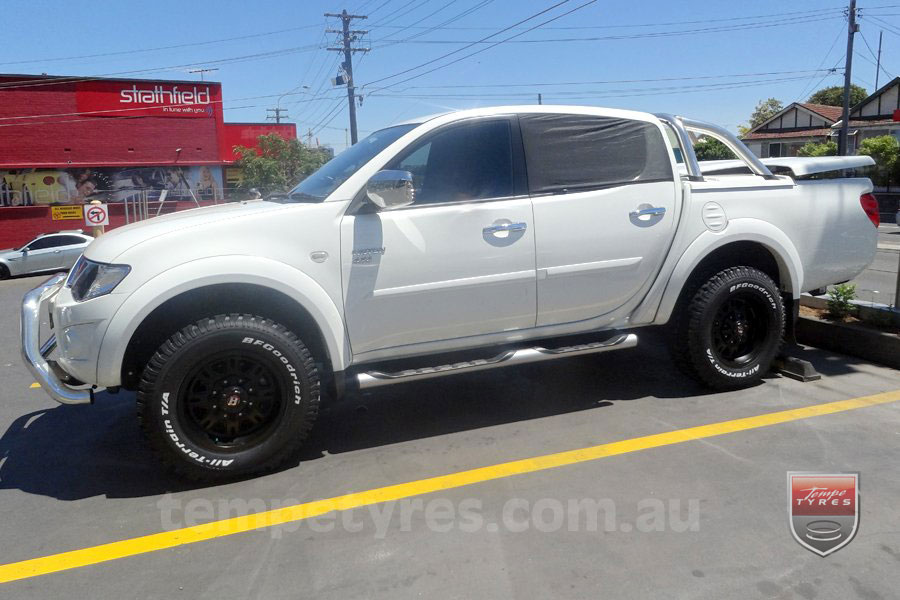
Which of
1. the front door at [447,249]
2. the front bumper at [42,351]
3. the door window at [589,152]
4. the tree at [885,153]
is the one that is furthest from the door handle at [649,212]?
the tree at [885,153]

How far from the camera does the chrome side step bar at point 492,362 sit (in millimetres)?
4082

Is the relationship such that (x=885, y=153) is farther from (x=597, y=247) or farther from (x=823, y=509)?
(x=823, y=509)

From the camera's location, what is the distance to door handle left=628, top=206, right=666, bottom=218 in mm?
4633

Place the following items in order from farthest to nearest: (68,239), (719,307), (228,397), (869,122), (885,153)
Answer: (869,122)
(885,153)
(68,239)
(719,307)
(228,397)

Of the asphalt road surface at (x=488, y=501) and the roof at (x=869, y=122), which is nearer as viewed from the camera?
the asphalt road surface at (x=488, y=501)

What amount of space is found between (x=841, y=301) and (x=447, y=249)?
389cm

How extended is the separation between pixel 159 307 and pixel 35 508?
1216 millimetres

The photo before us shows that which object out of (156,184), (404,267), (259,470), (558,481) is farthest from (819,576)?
(156,184)

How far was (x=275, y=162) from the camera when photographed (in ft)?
121

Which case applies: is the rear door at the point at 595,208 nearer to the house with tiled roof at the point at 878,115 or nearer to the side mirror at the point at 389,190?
the side mirror at the point at 389,190

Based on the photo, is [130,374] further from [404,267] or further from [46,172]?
[46,172]

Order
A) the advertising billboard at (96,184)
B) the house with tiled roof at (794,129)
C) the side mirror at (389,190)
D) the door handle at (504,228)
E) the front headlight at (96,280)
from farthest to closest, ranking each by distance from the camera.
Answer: the house with tiled roof at (794,129), the advertising billboard at (96,184), the door handle at (504,228), the side mirror at (389,190), the front headlight at (96,280)

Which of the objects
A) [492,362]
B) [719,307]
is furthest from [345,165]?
[719,307]

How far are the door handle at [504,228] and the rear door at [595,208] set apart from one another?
4.0 inches
